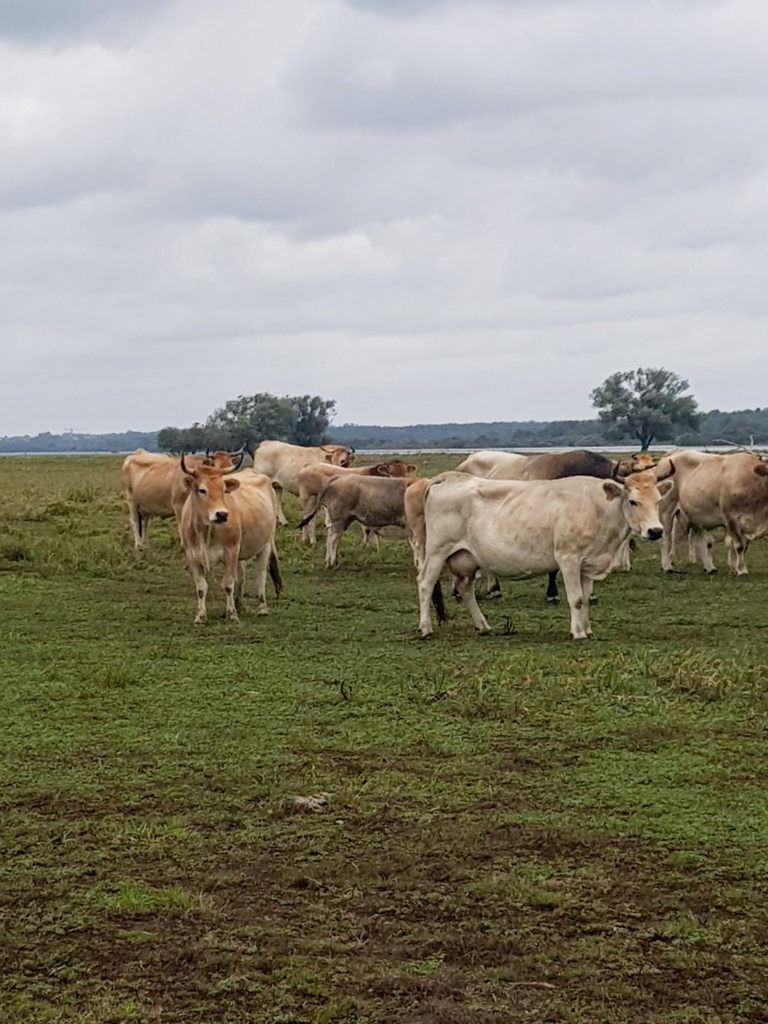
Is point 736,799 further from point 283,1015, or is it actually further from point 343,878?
point 283,1015

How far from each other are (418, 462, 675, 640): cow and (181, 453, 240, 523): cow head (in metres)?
1.93

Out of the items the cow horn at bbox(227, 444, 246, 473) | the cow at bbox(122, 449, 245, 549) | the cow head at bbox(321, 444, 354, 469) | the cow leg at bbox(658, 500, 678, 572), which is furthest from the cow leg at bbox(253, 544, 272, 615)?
the cow head at bbox(321, 444, 354, 469)

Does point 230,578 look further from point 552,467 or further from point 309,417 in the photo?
point 309,417

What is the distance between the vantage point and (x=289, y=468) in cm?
2566

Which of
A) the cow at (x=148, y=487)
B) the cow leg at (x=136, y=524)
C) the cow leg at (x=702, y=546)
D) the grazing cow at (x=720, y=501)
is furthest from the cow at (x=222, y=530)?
the cow leg at (x=702, y=546)

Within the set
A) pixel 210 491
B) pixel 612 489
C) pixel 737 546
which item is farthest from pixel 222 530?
pixel 737 546

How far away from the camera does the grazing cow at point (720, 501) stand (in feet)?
51.2

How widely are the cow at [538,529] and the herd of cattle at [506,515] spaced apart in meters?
0.01

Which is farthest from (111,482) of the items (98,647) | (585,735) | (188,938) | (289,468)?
(188,938)

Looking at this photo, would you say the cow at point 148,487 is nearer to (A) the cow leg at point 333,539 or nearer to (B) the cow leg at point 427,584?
(A) the cow leg at point 333,539

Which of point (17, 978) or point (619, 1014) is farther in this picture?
point (17, 978)

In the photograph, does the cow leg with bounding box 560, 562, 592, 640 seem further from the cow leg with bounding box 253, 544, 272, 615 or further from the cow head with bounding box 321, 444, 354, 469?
the cow head with bounding box 321, 444, 354, 469

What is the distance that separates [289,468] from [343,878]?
20396 mm

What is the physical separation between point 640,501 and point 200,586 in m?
4.17
